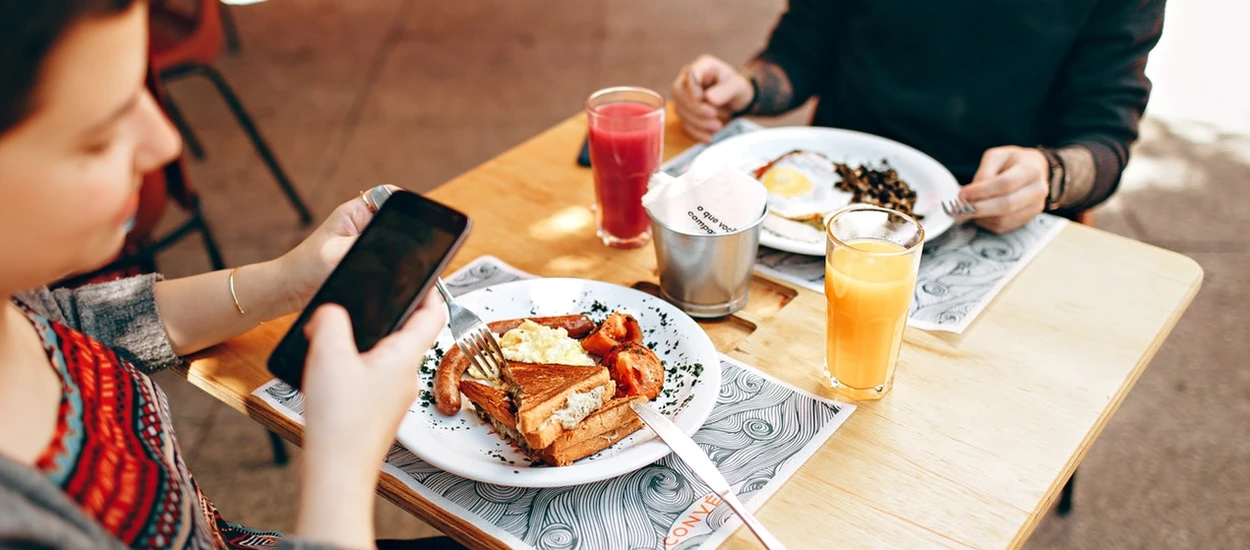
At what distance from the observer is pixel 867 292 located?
113cm

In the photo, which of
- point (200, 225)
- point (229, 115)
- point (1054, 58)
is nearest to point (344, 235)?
point (1054, 58)

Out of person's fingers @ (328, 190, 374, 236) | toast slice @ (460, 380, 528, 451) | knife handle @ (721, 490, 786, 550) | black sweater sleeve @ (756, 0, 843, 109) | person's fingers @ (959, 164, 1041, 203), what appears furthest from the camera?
black sweater sleeve @ (756, 0, 843, 109)

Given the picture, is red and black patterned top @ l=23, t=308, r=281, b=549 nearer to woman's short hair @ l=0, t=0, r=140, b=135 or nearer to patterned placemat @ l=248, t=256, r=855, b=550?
patterned placemat @ l=248, t=256, r=855, b=550

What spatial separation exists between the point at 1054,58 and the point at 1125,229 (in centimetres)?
177

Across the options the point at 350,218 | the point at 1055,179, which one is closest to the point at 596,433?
the point at 350,218

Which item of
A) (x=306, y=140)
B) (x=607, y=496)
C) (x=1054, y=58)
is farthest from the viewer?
(x=306, y=140)

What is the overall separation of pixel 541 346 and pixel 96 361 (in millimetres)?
495

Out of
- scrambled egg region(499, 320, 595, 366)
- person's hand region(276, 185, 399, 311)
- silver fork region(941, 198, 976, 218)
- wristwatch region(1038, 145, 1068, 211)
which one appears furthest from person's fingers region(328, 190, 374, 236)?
wristwatch region(1038, 145, 1068, 211)

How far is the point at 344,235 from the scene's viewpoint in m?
1.16

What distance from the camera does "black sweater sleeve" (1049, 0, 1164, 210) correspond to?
1667 mm

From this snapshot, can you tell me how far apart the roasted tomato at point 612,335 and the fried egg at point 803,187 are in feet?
1.39

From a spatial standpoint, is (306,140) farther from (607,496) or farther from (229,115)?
(607,496)

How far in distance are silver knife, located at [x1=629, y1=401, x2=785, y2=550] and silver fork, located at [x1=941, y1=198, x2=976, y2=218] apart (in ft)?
2.27

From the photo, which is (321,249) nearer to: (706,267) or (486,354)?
(486,354)
